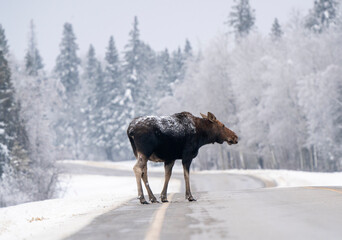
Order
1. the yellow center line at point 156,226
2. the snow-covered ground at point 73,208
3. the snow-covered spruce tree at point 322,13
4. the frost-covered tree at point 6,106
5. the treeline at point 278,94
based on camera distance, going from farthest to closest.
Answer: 1. the snow-covered spruce tree at point 322,13
2. the treeline at point 278,94
3. the frost-covered tree at point 6,106
4. the snow-covered ground at point 73,208
5. the yellow center line at point 156,226

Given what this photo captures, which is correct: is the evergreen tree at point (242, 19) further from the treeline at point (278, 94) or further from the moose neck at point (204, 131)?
the moose neck at point (204, 131)

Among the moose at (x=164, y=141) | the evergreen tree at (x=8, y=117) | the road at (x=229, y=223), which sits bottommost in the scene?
the road at (x=229, y=223)

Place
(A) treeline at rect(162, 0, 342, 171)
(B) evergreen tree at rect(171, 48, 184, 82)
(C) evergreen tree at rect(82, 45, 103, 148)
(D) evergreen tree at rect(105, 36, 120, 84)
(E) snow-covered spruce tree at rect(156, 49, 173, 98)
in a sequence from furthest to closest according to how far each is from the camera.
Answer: (C) evergreen tree at rect(82, 45, 103, 148) → (D) evergreen tree at rect(105, 36, 120, 84) → (B) evergreen tree at rect(171, 48, 184, 82) → (E) snow-covered spruce tree at rect(156, 49, 173, 98) → (A) treeline at rect(162, 0, 342, 171)

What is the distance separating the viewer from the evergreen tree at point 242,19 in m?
71.1

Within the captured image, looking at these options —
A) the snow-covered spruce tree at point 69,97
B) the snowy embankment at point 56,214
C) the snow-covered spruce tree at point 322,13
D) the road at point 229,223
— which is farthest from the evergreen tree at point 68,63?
the road at point 229,223

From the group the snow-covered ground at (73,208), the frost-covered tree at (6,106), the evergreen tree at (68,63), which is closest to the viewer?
the snow-covered ground at (73,208)

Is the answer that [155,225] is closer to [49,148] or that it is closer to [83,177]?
[49,148]

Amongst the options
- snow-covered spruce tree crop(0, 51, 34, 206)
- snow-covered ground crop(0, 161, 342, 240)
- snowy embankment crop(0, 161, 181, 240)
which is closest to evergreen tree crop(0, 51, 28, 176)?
snow-covered spruce tree crop(0, 51, 34, 206)

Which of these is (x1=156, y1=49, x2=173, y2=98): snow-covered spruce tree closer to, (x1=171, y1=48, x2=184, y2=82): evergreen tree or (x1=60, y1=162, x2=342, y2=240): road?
(x1=171, y1=48, x2=184, y2=82): evergreen tree

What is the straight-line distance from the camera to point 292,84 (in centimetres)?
4984

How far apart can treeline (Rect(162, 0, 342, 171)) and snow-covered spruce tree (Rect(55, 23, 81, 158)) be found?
38048 mm

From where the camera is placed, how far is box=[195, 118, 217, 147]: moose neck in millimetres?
13008

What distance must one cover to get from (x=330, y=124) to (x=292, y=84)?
6.95 m

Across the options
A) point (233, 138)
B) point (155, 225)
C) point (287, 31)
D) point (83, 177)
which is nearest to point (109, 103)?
point (83, 177)
